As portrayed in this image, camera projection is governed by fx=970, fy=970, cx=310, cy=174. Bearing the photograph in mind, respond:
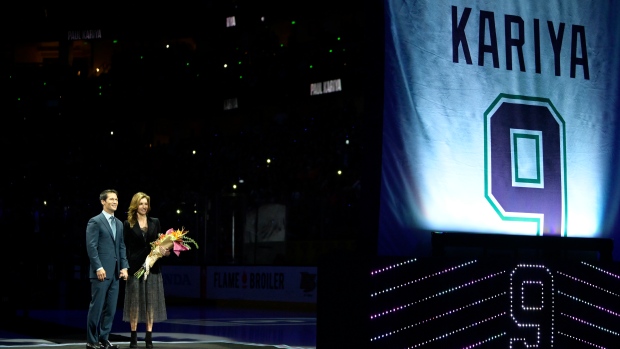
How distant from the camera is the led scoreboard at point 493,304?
639 centimetres

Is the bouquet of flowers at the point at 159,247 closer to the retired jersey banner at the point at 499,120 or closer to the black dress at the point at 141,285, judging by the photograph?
the black dress at the point at 141,285

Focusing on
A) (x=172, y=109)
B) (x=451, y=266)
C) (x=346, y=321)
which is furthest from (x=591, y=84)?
(x=172, y=109)

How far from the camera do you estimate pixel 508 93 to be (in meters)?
7.39

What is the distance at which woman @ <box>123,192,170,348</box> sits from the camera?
12.2 metres

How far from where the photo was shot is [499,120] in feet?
24.1

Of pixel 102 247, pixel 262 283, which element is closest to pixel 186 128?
pixel 262 283

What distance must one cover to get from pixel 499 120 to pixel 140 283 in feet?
21.0

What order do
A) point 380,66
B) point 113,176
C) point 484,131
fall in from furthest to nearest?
point 113,176
point 484,131
point 380,66

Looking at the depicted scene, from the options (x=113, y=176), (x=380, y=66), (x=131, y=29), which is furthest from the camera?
(x=131, y=29)

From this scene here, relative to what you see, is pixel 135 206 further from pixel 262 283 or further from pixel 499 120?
pixel 262 283

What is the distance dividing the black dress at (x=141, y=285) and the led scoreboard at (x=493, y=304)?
6.27m

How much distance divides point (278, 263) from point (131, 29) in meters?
21.6

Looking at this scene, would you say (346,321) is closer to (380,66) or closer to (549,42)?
(380,66)

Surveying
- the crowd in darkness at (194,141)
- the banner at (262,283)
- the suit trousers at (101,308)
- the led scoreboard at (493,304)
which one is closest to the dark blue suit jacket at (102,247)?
the suit trousers at (101,308)
